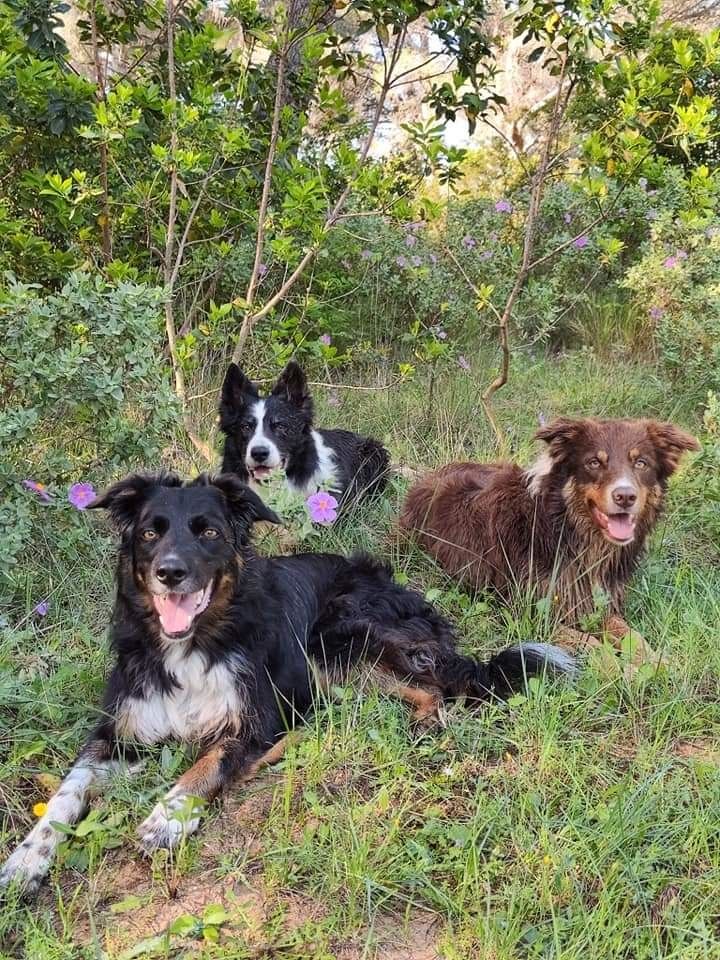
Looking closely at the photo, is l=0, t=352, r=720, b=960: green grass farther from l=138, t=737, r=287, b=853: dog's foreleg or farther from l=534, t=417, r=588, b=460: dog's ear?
l=534, t=417, r=588, b=460: dog's ear

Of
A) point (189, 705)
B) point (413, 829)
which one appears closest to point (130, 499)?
point (189, 705)

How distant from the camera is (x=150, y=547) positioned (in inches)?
118

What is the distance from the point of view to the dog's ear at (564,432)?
3.97 m

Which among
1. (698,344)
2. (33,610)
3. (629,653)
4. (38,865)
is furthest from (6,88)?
(698,344)

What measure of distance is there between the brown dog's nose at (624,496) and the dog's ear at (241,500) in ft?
5.25

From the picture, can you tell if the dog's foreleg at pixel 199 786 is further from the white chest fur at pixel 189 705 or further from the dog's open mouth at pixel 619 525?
the dog's open mouth at pixel 619 525

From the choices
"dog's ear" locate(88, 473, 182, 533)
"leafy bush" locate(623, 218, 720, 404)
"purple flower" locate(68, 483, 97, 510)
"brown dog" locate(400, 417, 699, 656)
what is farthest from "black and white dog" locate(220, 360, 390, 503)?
"leafy bush" locate(623, 218, 720, 404)

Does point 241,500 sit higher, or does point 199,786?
point 241,500

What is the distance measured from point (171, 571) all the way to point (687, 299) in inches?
217

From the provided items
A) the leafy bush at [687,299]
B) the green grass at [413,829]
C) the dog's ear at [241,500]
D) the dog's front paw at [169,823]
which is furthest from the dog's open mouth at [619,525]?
the leafy bush at [687,299]

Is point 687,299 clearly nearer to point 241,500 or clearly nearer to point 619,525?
point 619,525

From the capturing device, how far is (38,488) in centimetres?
391

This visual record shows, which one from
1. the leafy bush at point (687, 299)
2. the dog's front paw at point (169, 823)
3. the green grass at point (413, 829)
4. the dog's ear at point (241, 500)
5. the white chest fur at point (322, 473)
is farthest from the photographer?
the leafy bush at point (687, 299)

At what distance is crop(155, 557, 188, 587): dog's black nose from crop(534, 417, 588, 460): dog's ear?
1942 mm
